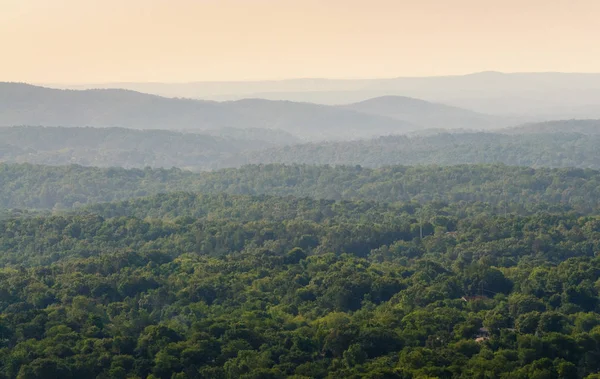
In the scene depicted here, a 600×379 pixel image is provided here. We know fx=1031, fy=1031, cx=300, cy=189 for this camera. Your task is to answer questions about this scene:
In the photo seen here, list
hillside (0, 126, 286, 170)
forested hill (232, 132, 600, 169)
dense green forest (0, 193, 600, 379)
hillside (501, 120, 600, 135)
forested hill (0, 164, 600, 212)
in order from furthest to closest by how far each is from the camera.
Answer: hillside (501, 120, 600, 135) → hillside (0, 126, 286, 170) → forested hill (232, 132, 600, 169) → forested hill (0, 164, 600, 212) → dense green forest (0, 193, 600, 379)

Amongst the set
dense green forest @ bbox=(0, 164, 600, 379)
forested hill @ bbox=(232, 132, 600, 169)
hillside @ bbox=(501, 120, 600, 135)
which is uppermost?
dense green forest @ bbox=(0, 164, 600, 379)

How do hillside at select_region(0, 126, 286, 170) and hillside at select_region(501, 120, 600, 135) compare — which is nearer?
hillside at select_region(0, 126, 286, 170)

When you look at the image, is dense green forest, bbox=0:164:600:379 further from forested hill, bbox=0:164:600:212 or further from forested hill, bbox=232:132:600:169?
forested hill, bbox=232:132:600:169

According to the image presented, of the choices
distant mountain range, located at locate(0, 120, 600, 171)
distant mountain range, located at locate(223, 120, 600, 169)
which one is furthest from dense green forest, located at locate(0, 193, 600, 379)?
distant mountain range, located at locate(0, 120, 600, 171)

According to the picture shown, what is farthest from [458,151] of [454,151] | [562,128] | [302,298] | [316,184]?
[302,298]

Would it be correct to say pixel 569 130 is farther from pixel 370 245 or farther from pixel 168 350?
pixel 168 350

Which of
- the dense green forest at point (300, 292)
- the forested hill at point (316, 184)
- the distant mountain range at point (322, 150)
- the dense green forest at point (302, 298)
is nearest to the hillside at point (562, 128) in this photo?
the distant mountain range at point (322, 150)

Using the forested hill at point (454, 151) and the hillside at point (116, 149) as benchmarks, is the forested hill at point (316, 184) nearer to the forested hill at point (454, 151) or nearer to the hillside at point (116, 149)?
the forested hill at point (454, 151)

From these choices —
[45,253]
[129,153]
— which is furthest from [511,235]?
[129,153]
